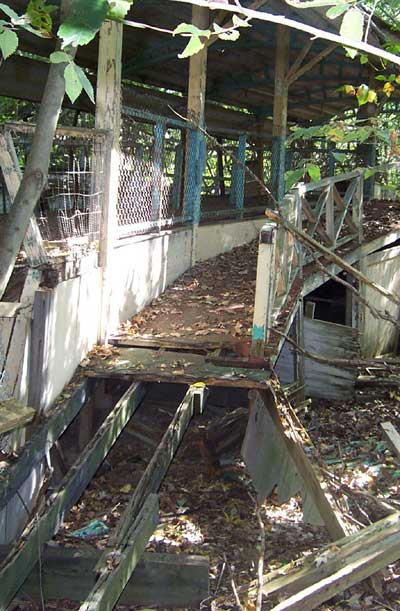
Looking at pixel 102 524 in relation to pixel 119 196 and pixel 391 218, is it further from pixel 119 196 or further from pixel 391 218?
pixel 391 218

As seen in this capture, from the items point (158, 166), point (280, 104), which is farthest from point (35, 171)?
point (280, 104)

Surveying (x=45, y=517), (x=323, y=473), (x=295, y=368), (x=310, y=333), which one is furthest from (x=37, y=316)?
(x=310, y=333)

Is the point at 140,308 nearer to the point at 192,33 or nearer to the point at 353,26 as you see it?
the point at 192,33

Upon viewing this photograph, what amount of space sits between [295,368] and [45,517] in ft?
15.9

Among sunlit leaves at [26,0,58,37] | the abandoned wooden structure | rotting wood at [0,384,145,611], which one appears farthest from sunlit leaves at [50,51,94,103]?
rotting wood at [0,384,145,611]

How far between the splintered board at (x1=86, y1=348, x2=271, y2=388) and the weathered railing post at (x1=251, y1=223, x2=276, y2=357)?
31cm

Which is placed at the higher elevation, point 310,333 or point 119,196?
point 119,196

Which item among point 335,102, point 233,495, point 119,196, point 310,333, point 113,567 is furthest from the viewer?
point 335,102

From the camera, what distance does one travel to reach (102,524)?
212 inches

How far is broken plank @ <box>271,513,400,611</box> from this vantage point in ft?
10.7

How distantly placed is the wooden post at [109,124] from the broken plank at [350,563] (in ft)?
12.7

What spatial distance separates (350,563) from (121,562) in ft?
4.05

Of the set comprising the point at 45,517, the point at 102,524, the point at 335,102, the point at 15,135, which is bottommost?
the point at 102,524

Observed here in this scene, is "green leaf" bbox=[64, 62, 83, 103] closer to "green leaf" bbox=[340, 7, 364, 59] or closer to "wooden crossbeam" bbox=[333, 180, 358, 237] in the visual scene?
"green leaf" bbox=[340, 7, 364, 59]
